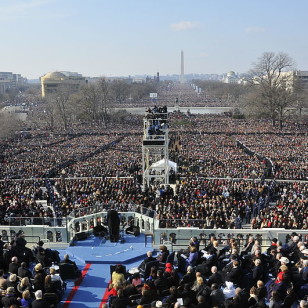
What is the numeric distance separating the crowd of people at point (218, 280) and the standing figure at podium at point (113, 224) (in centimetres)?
247

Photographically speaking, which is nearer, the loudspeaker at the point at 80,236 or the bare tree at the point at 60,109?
the loudspeaker at the point at 80,236

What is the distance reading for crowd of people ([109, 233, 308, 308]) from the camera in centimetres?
849

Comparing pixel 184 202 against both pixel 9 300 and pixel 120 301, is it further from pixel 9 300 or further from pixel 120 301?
pixel 9 300

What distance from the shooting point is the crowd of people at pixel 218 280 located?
849 cm

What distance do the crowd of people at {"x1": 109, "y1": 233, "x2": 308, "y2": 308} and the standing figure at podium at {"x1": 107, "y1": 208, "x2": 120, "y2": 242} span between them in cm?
247

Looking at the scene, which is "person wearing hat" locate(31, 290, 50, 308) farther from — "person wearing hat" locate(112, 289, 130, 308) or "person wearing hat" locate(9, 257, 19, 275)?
"person wearing hat" locate(9, 257, 19, 275)

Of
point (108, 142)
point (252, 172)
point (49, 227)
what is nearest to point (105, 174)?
point (252, 172)

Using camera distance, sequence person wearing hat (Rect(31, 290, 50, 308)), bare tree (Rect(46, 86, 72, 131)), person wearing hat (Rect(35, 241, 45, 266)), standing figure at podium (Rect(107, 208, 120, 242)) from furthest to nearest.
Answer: bare tree (Rect(46, 86, 72, 131))
standing figure at podium (Rect(107, 208, 120, 242))
person wearing hat (Rect(35, 241, 45, 266))
person wearing hat (Rect(31, 290, 50, 308))

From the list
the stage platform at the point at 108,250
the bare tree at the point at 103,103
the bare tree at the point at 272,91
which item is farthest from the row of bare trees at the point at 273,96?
the stage platform at the point at 108,250

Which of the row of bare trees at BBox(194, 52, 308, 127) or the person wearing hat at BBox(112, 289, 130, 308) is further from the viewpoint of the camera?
the row of bare trees at BBox(194, 52, 308, 127)

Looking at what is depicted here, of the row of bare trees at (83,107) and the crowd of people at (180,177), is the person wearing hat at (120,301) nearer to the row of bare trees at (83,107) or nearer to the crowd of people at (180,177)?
the crowd of people at (180,177)

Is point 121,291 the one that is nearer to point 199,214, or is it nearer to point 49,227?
point 49,227

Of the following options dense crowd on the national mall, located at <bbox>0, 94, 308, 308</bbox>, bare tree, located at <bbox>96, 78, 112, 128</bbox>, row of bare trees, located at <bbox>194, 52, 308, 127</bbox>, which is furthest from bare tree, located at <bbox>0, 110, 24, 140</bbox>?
row of bare trees, located at <bbox>194, 52, 308, 127</bbox>

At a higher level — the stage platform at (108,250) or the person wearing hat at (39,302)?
the person wearing hat at (39,302)
